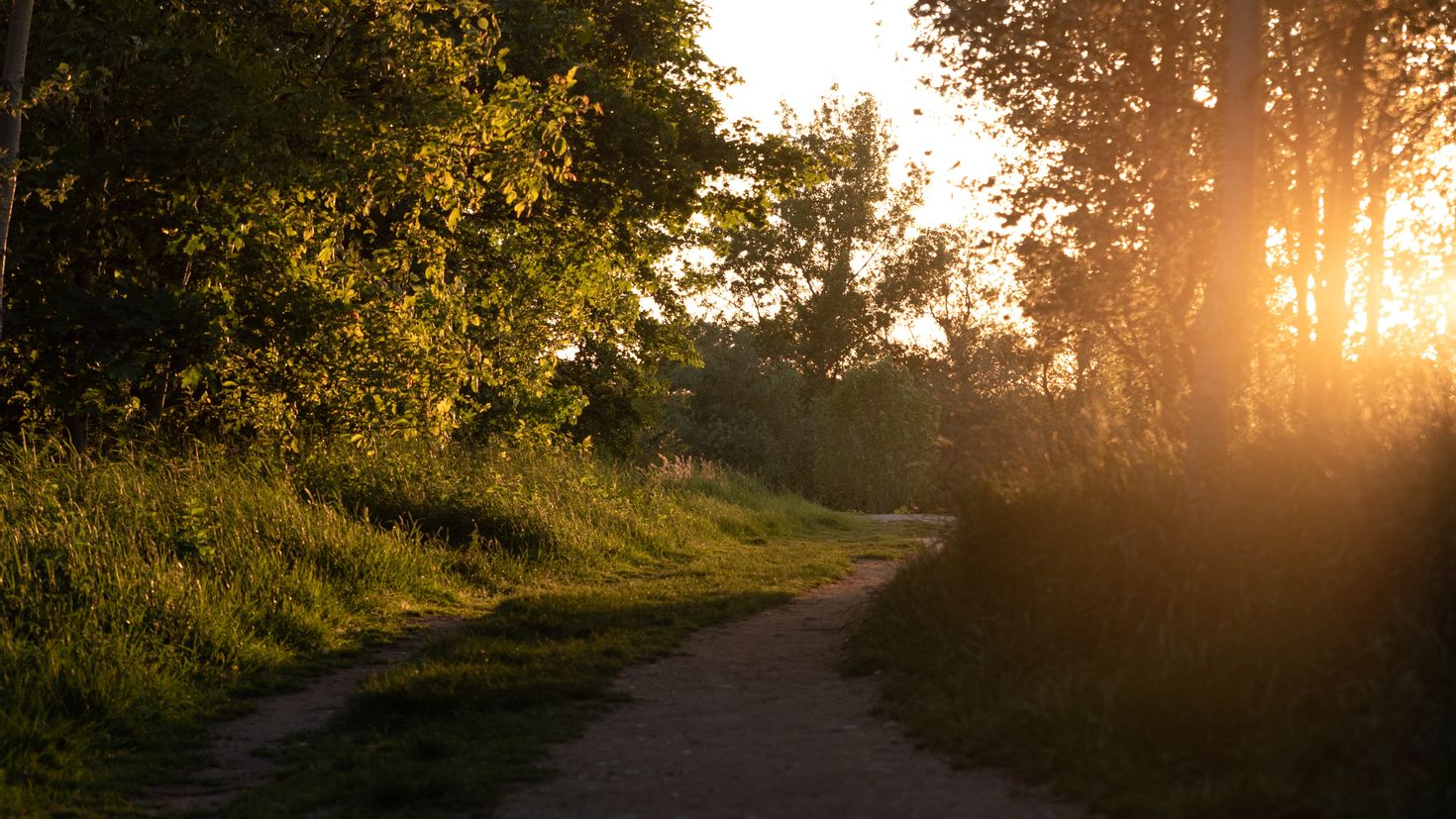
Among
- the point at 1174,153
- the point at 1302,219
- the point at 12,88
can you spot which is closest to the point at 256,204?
the point at 12,88

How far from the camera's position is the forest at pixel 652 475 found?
6.88 metres

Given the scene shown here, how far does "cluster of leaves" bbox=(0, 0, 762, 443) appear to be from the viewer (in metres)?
13.5

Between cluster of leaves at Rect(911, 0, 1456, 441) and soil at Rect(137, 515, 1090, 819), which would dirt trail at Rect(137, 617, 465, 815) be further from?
cluster of leaves at Rect(911, 0, 1456, 441)

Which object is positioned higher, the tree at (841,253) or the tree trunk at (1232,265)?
the tree at (841,253)

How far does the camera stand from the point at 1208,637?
7.04 m

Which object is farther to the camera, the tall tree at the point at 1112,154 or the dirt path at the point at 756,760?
the tall tree at the point at 1112,154

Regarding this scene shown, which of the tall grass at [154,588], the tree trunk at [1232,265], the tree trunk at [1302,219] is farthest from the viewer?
the tree trunk at [1302,219]

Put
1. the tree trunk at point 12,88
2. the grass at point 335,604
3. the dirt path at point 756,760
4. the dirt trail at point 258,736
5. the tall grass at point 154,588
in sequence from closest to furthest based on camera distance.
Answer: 1. the dirt path at point 756,760
2. the dirt trail at point 258,736
3. the grass at point 335,604
4. the tall grass at point 154,588
5. the tree trunk at point 12,88

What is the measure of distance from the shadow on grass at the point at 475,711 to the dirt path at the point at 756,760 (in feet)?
1.00

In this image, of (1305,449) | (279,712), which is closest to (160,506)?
(279,712)

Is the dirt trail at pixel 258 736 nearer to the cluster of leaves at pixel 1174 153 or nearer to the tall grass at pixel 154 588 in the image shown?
the tall grass at pixel 154 588

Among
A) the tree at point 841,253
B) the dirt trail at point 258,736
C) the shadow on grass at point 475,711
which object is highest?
the tree at point 841,253

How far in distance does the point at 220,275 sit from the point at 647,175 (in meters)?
8.30

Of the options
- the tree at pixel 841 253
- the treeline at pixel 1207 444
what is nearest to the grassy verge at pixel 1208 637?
the treeline at pixel 1207 444
